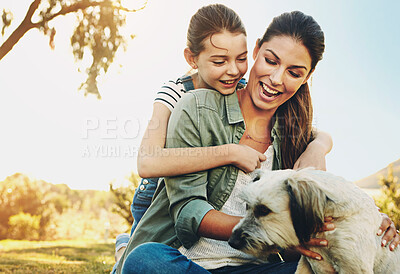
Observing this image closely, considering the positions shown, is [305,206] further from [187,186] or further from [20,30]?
[20,30]

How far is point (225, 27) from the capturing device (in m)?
3.55

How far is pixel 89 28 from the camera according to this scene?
9617 millimetres

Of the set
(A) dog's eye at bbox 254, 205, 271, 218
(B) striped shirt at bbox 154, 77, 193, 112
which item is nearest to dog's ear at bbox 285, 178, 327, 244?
(A) dog's eye at bbox 254, 205, 271, 218

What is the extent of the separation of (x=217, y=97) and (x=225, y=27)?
0.78 meters

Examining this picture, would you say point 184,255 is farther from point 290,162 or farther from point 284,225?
point 290,162

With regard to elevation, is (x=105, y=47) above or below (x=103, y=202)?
above

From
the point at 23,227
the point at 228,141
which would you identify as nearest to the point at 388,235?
the point at 228,141

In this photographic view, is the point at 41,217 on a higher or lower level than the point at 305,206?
lower

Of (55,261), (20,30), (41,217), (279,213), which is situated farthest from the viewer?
→ (41,217)

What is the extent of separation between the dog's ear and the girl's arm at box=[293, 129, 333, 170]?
658mm

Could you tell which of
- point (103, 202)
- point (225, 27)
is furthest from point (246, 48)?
point (103, 202)

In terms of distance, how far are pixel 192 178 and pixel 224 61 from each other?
1.17 metres

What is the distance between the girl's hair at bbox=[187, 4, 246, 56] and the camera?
3.56m

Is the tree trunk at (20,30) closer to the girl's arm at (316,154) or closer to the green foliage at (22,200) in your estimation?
the green foliage at (22,200)
